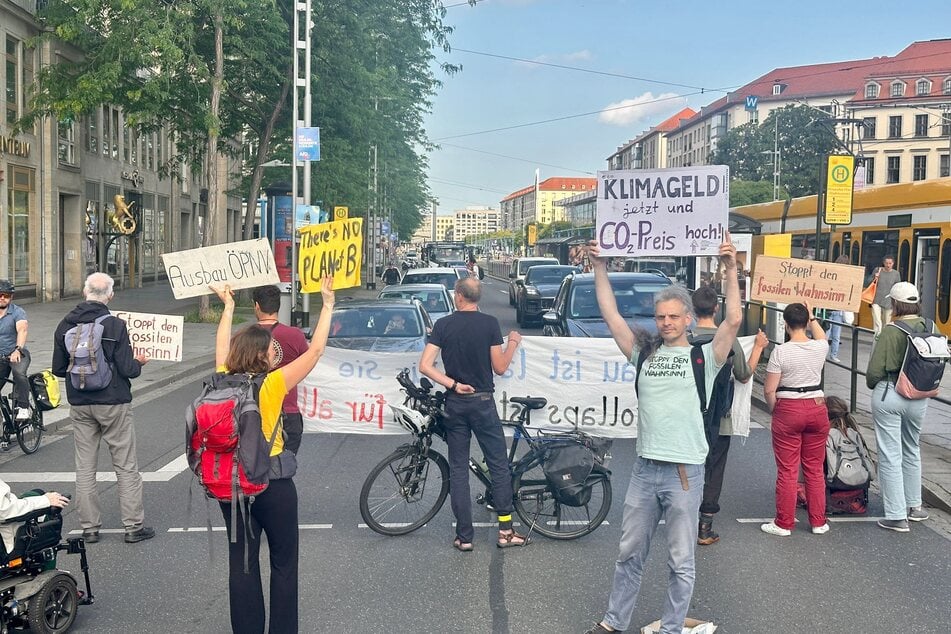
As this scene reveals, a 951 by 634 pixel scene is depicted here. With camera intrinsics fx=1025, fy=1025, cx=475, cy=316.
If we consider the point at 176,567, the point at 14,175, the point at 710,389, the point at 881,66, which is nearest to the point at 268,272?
the point at 176,567

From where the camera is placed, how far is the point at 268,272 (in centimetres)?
708

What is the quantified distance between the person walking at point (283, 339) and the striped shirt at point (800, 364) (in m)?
3.01

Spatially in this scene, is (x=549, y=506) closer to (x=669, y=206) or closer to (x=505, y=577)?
(x=505, y=577)

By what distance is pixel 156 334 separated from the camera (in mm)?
7816

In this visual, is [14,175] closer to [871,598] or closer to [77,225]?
[77,225]

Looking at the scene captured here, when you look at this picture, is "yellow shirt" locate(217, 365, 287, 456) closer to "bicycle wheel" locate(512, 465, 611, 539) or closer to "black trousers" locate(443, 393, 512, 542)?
"black trousers" locate(443, 393, 512, 542)

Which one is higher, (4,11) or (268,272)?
(4,11)

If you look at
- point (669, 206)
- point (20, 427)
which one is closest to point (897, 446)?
point (669, 206)

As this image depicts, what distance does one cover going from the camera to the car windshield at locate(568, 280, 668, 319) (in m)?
13.7

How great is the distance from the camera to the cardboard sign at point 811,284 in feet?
25.8

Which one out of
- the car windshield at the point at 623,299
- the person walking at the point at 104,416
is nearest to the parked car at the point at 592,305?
the car windshield at the point at 623,299

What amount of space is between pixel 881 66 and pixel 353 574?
102 meters

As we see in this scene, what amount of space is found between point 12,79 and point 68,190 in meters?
5.09

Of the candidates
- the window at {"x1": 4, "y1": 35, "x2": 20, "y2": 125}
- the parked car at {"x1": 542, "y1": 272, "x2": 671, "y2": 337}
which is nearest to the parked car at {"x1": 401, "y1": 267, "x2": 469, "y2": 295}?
the parked car at {"x1": 542, "y1": 272, "x2": 671, "y2": 337}
